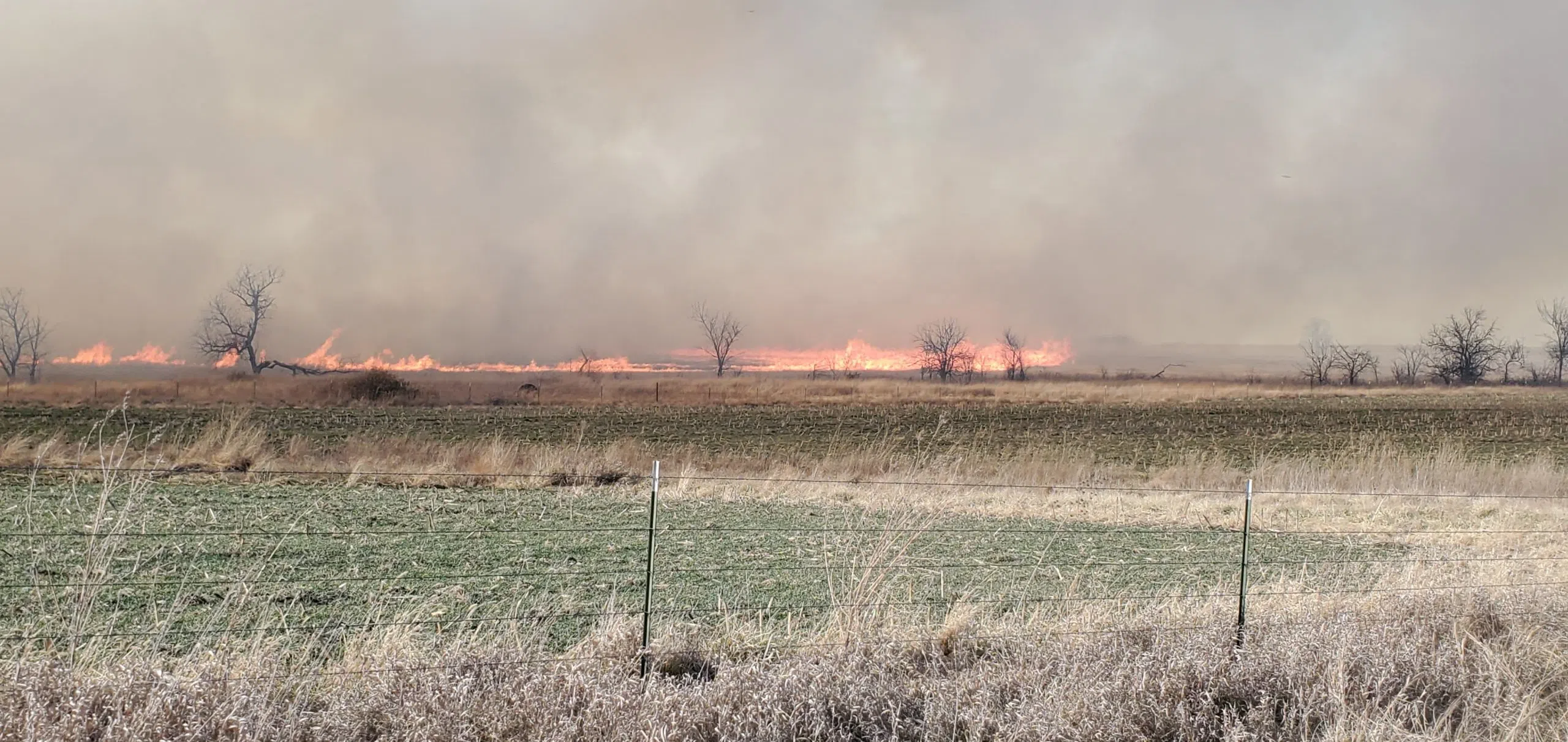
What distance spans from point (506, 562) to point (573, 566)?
1.91 ft

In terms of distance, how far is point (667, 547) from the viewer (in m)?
9.55

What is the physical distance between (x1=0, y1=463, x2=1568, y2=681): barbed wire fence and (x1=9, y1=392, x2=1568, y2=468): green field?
1137 cm

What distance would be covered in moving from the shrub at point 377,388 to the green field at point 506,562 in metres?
32.6

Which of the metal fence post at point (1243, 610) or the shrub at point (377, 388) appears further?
the shrub at point (377, 388)

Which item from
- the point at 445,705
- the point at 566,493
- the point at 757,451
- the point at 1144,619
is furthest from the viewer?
the point at 757,451

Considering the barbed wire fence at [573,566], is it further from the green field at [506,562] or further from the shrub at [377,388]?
the shrub at [377,388]

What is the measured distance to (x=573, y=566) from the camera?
8344mm

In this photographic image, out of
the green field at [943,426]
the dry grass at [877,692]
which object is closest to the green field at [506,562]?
the dry grass at [877,692]

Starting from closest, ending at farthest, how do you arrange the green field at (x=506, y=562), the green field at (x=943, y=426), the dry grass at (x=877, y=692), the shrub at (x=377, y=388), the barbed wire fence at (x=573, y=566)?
the dry grass at (x=877, y=692)
the barbed wire fence at (x=573, y=566)
the green field at (x=506, y=562)
the green field at (x=943, y=426)
the shrub at (x=377, y=388)

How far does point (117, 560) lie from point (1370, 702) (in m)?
8.41

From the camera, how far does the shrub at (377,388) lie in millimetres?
43156

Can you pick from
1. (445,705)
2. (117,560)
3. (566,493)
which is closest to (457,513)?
(566,493)

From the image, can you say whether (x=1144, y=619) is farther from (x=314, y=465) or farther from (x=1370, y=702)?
(x=314, y=465)

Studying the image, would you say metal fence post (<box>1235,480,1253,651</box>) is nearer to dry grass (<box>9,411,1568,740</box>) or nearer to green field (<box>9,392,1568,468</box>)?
dry grass (<box>9,411,1568,740</box>)
